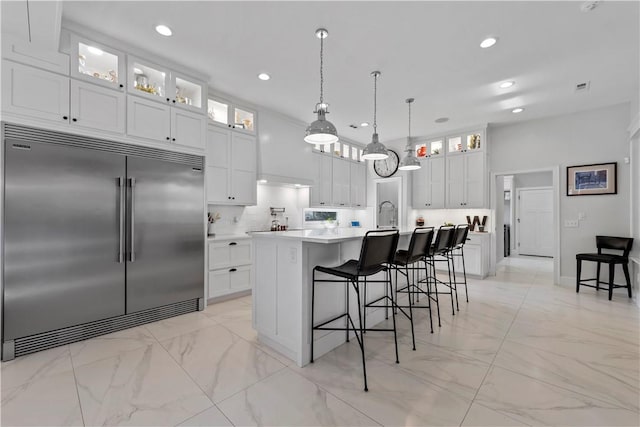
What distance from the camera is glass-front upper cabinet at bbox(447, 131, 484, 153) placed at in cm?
540

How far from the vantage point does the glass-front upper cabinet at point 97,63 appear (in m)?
2.60

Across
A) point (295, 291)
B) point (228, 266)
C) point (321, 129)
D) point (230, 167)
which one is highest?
point (321, 129)

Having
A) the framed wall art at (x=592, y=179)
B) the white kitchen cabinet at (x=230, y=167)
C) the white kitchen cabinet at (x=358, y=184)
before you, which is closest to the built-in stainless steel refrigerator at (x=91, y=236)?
the white kitchen cabinet at (x=230, y=167)

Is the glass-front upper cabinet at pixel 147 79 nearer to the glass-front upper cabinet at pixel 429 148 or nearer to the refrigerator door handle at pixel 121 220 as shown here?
the refrigerator door handle at pixel 121 220

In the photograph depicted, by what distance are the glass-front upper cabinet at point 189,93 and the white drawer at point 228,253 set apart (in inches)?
68.3

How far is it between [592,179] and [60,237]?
7.01 metres

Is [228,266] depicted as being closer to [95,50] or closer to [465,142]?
[95,50]

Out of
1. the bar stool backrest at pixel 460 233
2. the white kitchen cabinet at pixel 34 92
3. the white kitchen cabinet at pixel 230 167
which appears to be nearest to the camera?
the white kitchen cabinet at pixel 34 92

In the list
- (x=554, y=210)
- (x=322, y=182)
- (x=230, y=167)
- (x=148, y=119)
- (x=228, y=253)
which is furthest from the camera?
(x=322, y=182)

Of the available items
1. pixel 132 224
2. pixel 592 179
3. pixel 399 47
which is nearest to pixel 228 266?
pixel 132 224

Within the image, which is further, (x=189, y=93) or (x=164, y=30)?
(x=189, y=93)

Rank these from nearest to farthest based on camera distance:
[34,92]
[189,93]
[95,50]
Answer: [34,92] < [95,50] < [189,93]

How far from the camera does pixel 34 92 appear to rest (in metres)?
2.40

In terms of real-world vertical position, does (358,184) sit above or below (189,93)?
below
